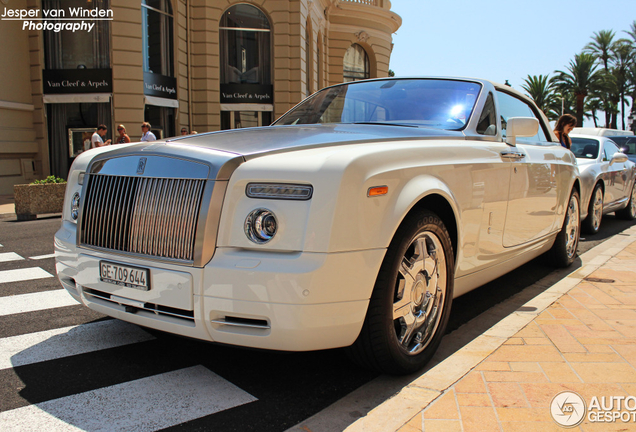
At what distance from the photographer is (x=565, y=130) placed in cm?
818

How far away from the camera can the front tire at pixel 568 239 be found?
18.3ft

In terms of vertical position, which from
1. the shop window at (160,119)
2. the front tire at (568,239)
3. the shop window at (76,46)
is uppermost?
Answer: the shop window at (76,46)

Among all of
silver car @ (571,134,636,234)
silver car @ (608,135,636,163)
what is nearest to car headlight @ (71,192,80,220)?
silver car @ (571,134,636,234)

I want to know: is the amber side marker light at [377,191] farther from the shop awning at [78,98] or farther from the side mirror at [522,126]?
the shop awning at [78,98]

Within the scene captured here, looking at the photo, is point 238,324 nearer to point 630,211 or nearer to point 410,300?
point 410,300

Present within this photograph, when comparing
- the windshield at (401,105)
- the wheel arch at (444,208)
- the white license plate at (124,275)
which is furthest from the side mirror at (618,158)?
the white license plate at (124,275)

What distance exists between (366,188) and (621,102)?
77.6 meters

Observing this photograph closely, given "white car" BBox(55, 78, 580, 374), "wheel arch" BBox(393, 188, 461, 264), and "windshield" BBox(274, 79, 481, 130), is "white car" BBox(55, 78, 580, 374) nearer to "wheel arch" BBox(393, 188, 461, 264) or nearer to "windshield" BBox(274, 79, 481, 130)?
"wheel arch" BBox(393, 188, 461, 264)

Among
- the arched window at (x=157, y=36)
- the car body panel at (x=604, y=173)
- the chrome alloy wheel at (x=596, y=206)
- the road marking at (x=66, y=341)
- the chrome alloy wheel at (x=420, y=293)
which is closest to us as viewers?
the chrome alloy wheel at (x=420, y=293)

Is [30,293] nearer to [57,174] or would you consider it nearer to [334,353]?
[334,353]

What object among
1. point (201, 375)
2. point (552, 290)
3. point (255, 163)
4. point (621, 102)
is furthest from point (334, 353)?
point (621, 102)

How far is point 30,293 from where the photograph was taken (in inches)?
193

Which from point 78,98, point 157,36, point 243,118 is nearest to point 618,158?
point 157,36

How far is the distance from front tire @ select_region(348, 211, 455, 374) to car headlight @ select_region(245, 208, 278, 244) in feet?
1.93
